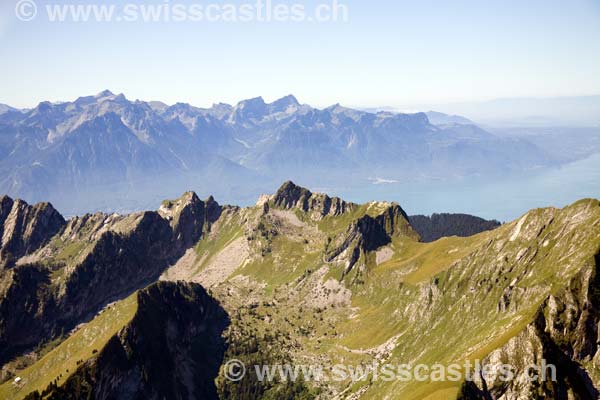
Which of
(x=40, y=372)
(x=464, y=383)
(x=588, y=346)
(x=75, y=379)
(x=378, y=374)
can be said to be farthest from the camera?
(x=40, y=372)

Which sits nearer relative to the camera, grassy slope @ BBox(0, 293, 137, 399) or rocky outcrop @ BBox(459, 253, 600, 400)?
rocky outcrop @ BBox(459, 253, 600, 400)

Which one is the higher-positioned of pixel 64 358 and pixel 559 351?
pixel 559 351

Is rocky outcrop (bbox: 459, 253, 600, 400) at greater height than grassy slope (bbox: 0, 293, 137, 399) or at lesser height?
greater

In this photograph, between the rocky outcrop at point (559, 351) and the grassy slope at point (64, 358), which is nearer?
the rocky outcrop at point (559, 351)

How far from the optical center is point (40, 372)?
191 meters

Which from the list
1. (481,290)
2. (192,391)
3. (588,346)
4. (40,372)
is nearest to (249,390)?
(192,391)

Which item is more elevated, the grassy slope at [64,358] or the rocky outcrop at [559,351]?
the rocky outcrop at [559,351]

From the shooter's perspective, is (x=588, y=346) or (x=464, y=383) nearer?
(x=464, y=383)

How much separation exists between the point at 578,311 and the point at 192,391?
14343 cm

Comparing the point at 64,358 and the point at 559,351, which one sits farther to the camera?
the point at 64,358

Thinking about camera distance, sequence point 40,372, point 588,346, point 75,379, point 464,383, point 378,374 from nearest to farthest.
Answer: point 464,383 → point 588,346 → point 75,379 → point 378,374 → point 40,372

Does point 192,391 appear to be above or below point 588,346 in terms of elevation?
below

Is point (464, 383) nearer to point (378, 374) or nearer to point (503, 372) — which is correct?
point (503, 372)

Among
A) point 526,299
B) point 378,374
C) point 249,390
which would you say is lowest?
point 249,390
